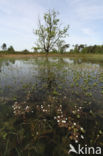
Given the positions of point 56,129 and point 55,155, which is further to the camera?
point 56,129

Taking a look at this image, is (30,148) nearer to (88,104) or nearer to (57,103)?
(57,103)

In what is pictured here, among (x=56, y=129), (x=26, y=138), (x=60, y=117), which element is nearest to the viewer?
(x=26, y=138)

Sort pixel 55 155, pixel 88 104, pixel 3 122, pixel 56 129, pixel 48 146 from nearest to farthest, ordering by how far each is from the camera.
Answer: pixel 55 155 < pixel 48 146 < pixel 56 129 < pixel 3 122 < pixel 88 104

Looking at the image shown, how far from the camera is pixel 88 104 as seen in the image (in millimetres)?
4195

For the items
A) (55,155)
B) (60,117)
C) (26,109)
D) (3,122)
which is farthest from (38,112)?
(55,155)

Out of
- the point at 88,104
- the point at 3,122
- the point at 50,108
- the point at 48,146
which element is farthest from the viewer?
the point at 88,104

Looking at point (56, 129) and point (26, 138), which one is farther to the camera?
point (56, 129)

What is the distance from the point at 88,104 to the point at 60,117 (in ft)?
6.08

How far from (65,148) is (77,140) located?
0.45 m

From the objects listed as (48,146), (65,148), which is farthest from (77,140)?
(48,146)

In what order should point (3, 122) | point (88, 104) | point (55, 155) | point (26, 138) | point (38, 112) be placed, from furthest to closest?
point (88, 104) → point (38, 112) → point (3, 122) → point (26, 138) → point (55, 155)

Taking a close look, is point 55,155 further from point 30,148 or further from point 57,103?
point 57,103

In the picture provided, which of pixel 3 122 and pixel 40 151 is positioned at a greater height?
pixel 3 122

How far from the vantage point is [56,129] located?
283 cm
